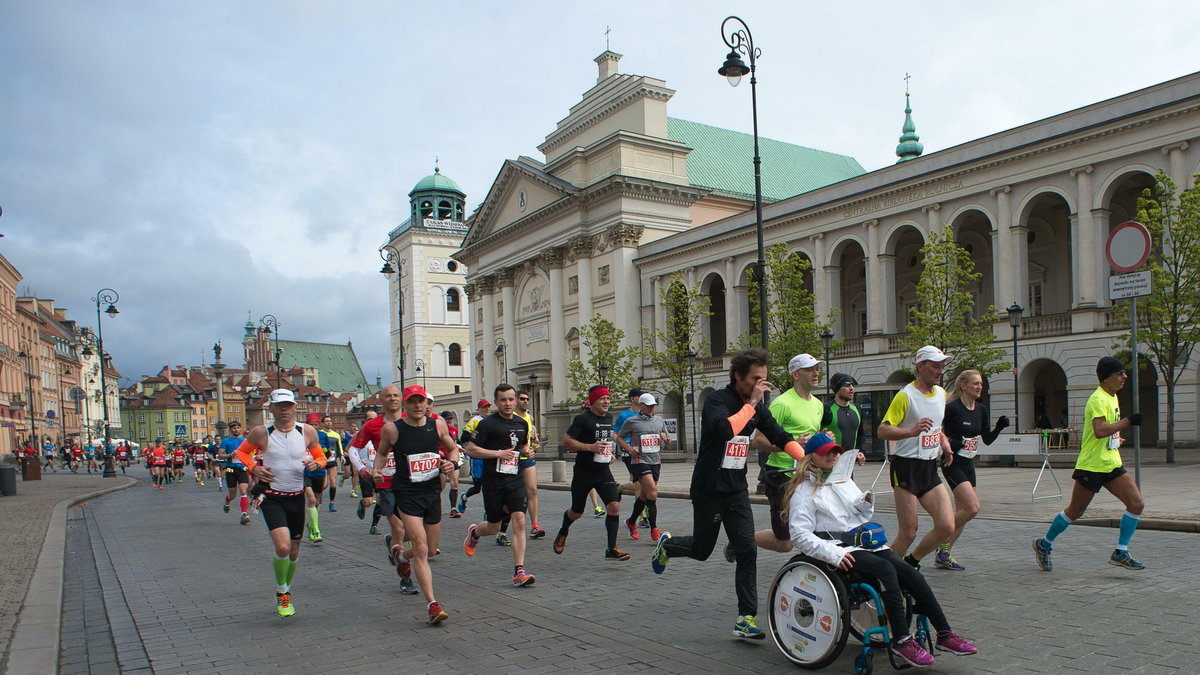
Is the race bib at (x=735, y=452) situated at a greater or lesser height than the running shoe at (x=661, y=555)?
greater

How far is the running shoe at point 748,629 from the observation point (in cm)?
645

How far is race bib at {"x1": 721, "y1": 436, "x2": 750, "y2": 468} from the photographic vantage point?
22.1 ft

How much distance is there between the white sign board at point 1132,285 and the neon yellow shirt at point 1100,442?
4.19m

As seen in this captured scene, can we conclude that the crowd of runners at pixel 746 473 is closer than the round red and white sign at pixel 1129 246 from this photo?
Yes

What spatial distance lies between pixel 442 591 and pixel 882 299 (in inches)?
1336

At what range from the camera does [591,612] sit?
781 cm

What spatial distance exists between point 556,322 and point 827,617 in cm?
5403

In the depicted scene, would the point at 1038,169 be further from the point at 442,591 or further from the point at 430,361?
the point at 430,361

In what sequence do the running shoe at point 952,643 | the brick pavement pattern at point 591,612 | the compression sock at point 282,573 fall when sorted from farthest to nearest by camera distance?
the compression sock at point 282,573, the brick pavement pattern at point 591,612, the running shoe at point 952,643

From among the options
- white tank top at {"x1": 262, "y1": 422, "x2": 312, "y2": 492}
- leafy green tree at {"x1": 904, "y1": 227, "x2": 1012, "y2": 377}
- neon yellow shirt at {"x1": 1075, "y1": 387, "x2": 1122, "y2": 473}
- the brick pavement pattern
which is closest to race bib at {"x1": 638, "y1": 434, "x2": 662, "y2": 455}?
the brick pavement pattern

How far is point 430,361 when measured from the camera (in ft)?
322

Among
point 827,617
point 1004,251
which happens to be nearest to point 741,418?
point 827,617

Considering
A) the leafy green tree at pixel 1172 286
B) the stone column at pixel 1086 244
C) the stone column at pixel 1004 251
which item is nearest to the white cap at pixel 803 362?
the leafy green tree at pixel 1172 286

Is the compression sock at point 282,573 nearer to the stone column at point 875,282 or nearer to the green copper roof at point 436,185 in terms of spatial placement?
the stone column at point 875,282
